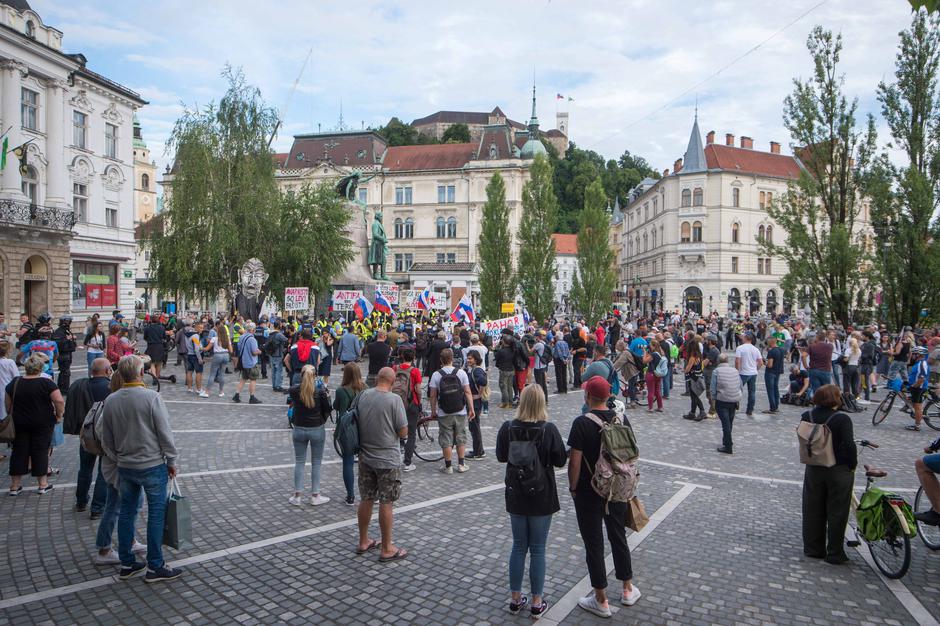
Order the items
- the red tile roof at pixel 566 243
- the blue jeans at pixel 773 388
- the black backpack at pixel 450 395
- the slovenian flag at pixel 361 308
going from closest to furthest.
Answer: the black backpack at pixel 450 395, the blue jeans at pixel 773 388, the slovenian flag at pixel 361 308, the red tile roof at pixel 566 243

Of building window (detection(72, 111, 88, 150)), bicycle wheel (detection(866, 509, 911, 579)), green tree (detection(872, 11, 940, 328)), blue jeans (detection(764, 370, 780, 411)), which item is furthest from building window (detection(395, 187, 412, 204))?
bicycle wheel (detection(866, 509, 911, 579))

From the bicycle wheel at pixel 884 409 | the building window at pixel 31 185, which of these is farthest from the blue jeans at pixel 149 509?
the building window at pixel 31 185

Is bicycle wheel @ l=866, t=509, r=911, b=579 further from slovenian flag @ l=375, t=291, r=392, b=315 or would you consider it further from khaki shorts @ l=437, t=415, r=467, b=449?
slovenian flag @ l=375, t=291, r=392, b=315

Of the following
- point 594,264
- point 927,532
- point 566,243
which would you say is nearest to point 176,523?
point 927,532

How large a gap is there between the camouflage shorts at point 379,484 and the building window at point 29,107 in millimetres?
33928

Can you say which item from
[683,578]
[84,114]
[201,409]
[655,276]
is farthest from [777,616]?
[655,276]

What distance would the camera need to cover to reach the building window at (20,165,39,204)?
30544mm

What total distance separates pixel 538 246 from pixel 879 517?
35373mm

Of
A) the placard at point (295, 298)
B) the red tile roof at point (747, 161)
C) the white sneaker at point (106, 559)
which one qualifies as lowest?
the white sneaker at point (106, 559)

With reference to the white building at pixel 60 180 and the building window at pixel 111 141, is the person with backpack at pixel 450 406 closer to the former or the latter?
the white building at pixel 60 180

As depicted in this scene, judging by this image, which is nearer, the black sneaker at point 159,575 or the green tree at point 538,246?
the black sneaker at point 159,575

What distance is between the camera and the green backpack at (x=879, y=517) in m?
5.65

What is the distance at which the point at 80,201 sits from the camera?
34.1 meters

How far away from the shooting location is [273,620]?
189 inches
